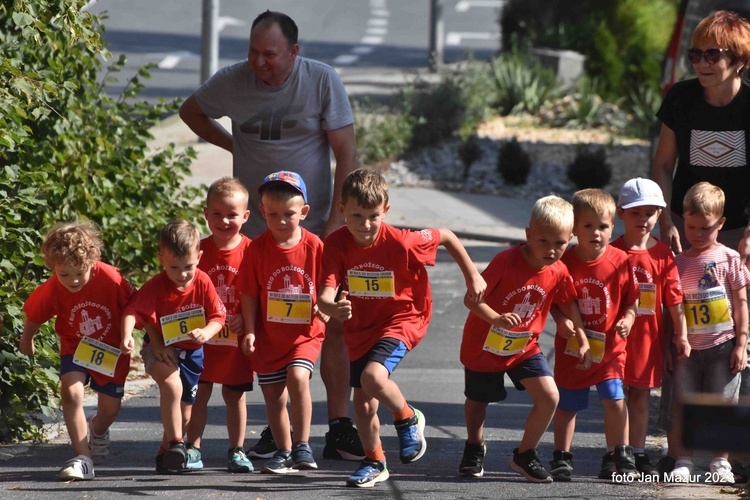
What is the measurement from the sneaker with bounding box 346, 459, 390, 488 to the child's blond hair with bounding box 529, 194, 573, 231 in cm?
123

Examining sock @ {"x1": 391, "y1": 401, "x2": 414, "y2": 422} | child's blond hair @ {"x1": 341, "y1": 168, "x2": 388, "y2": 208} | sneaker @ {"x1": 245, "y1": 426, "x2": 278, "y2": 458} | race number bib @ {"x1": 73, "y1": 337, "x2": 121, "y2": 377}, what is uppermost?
child's blond hair @ {"x1": 341, "y1": 168, "x2": 388, "y2": 208}

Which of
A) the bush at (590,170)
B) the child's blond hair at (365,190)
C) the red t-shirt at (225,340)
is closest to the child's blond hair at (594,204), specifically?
the child's blond hair at (365,190)

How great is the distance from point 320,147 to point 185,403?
143 centimetres

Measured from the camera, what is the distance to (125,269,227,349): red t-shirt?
5402 mm

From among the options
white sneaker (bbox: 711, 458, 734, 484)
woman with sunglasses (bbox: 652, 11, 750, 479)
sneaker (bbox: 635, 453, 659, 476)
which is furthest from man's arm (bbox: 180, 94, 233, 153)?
white sneaker (bbox: 711, 458, 734, 484)

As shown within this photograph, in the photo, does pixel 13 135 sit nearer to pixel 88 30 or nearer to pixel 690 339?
pixel 88 30

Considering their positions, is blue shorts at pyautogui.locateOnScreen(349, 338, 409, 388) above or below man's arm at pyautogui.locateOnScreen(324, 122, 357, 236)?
below

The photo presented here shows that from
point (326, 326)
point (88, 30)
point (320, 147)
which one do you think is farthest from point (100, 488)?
point (88, 30)

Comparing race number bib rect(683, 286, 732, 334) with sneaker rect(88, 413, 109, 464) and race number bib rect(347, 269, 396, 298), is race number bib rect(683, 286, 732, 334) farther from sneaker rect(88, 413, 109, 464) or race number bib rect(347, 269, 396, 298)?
sneaker rect(88, 413, 109, 464)

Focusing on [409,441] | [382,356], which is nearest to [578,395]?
[409,441]

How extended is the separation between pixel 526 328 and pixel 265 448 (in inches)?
56.1

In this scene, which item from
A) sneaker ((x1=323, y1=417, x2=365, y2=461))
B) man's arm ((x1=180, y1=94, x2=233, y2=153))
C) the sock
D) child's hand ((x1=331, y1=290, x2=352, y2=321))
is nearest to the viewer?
child's hand ((x1=331, y1=290, x2=352, y2=321))

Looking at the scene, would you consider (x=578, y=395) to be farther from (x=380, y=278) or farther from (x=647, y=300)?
(x=380, y=278)

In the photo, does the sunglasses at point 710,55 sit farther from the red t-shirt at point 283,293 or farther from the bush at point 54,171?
the bush at point 54,171
